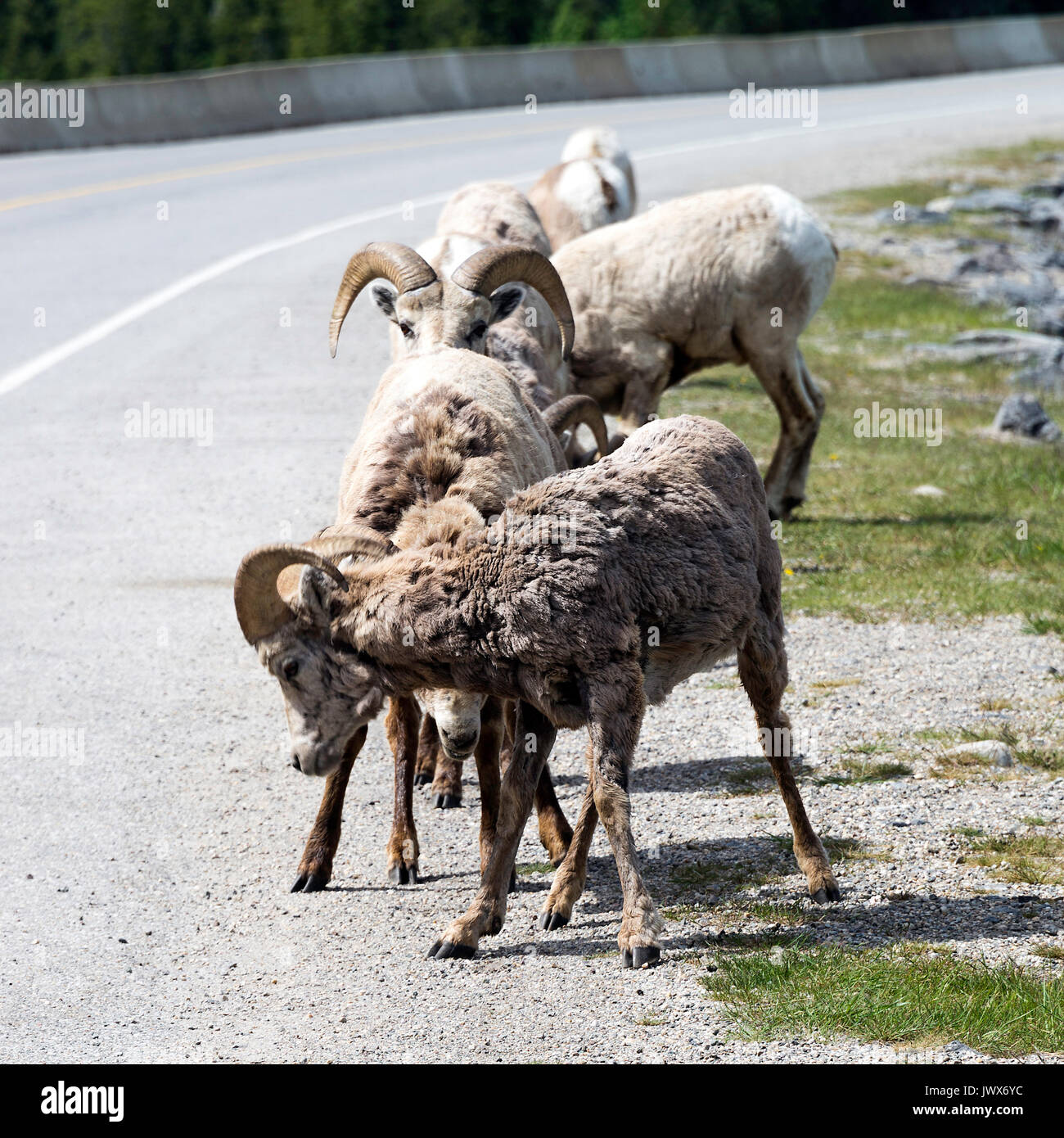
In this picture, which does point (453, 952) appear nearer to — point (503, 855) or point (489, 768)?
point (503, 855)

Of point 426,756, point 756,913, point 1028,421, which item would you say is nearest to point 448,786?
point 426,756

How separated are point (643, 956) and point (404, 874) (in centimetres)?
127

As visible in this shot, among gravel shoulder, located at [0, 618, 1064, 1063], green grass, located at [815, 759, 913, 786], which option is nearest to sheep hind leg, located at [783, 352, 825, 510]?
gravel shoulder, located at [0, 618, 1064, 1063]

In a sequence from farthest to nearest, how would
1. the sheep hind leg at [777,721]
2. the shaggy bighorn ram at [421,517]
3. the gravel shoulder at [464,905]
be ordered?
the sheep hind leg at [777,721], the shaggy bighorn ram at [421,517], the gravel shoulder at [464,905]

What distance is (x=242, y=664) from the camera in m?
8.52

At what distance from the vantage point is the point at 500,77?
1363 inches

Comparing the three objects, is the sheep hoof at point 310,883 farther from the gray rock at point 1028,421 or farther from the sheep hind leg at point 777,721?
the gray rock at point 1028,421

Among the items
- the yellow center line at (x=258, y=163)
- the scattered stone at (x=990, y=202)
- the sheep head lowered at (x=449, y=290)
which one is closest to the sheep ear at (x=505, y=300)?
the sheep head lowered at (x=449, y=290)

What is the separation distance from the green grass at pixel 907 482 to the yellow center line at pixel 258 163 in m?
10.3

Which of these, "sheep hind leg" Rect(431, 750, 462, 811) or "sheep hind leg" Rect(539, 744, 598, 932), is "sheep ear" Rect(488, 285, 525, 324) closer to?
"sheep hind leg" Rect(431, 750, 462, 811)

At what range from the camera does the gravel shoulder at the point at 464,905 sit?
497 cm

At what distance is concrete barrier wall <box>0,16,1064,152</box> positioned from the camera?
28250 millimetres

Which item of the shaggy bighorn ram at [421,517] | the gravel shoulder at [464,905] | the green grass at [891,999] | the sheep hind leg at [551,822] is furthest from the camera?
the sheep hind leg at [551,822]
